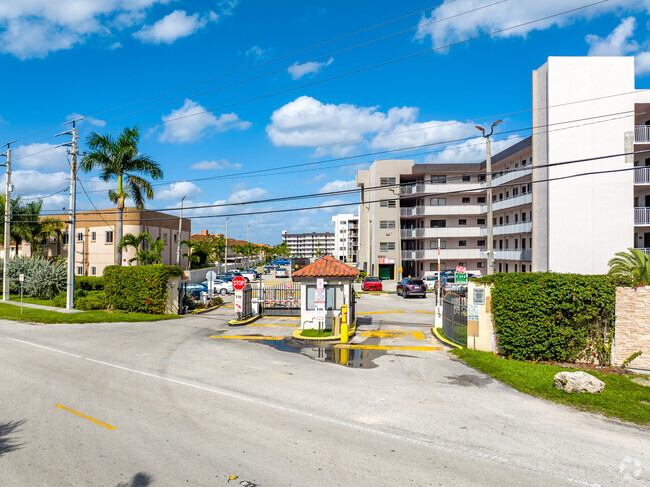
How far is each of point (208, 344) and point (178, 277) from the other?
11.3 meters

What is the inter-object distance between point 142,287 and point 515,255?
3097cm

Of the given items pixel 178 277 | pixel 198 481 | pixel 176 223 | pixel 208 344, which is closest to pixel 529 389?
pixel 198 481

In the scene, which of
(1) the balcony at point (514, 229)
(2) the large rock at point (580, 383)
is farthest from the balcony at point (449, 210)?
(2) the large rock at point (580, 383)

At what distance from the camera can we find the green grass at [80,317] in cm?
2455

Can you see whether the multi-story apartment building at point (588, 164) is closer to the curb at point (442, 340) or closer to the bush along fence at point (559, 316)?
the curb at point (442, 340)

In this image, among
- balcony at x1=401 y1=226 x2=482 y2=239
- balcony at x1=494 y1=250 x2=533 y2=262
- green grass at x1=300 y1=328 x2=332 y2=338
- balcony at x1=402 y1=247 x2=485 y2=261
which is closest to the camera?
green grass at x1=300 y1=328 x2=332 y2=338

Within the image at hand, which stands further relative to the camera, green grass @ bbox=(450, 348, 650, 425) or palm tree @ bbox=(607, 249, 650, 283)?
palm tree @ bbox=(607, 249, 650, 283)

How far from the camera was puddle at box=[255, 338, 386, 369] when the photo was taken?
14508mm

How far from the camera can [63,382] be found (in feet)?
38.3

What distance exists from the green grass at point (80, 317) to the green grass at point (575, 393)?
61.2ft

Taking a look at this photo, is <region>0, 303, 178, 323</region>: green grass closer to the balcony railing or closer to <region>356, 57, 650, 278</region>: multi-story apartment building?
<region>356, 57, 650, 278</region>: multi-story apartment building

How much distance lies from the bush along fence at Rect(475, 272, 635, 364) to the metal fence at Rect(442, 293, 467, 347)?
2.44 metres

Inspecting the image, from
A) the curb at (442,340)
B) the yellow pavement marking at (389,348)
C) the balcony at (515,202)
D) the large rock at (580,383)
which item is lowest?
the yellow pavement marking at (389,348)

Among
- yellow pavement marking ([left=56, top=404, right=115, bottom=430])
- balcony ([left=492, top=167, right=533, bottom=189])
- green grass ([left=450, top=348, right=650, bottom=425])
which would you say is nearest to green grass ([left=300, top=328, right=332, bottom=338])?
green grass ([left=450, top=348, right=650, bottom=425])
